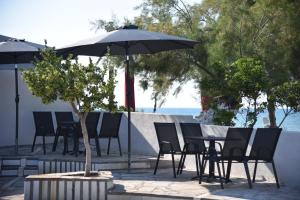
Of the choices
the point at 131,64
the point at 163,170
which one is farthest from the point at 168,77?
the point at 163,170

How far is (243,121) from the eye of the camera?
10.3 meters

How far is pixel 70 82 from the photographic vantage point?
685cm

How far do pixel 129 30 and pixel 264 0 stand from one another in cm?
309

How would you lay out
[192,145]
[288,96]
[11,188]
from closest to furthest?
1. [11,188]
2. [192,145]
3. [288,96]

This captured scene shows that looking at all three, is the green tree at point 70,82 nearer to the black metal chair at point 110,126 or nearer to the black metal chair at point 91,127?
the black metal chair at point 91,127

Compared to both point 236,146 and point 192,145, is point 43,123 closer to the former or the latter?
point 192,145

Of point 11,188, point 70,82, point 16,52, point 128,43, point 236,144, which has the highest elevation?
point 128,43

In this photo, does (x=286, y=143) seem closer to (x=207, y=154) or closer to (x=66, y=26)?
(x=207, y=154)

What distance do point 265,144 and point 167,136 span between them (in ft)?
5.30

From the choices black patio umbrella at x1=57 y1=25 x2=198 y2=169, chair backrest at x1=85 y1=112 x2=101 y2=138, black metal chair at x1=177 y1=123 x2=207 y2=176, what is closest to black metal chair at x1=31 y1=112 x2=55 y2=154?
chair backrest at x1=85 y1=112 x2=101 y2=138

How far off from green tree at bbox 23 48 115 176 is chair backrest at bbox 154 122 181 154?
5.32ft

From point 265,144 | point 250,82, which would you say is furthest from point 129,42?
point 265,144

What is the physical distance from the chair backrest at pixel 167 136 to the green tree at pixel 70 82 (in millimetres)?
1623

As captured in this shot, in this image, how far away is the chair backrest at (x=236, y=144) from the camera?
291 inches
